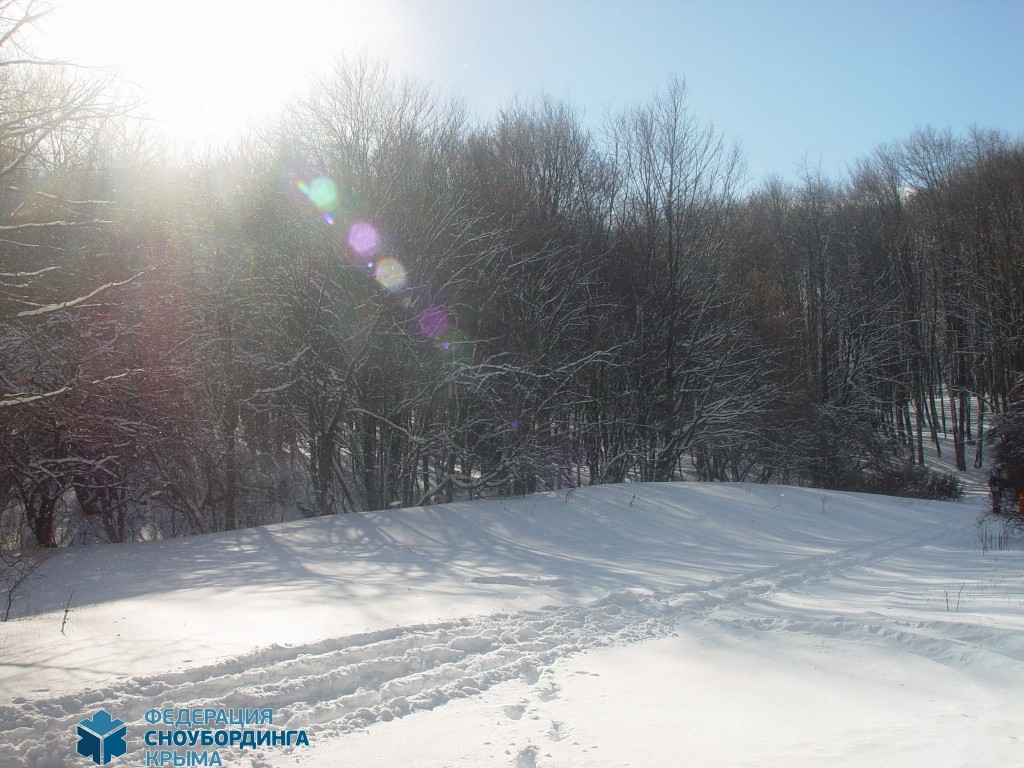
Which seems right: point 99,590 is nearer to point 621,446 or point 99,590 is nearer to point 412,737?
point 412,737

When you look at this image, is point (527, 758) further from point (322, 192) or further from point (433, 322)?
point (322, 192)

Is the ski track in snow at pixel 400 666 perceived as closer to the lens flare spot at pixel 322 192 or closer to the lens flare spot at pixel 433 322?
the lens flare spot at pixel 433 322

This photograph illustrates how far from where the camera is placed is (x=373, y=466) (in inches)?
697

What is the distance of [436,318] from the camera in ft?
58.6

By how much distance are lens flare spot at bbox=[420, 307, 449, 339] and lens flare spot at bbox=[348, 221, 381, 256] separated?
2003 mm

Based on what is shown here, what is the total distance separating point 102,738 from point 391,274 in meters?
13.9

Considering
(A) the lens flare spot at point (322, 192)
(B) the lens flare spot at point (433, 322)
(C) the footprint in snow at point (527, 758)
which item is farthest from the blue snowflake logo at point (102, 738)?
(A) the lens flare spot at point (322, 192)

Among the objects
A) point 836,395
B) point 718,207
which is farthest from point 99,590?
point 836,395

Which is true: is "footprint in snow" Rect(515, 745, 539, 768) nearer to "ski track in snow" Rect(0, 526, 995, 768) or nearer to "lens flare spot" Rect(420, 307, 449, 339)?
"ski track in snow" Rect(0, 526, 995, 768)

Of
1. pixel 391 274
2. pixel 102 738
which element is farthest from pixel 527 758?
pixel 391 274

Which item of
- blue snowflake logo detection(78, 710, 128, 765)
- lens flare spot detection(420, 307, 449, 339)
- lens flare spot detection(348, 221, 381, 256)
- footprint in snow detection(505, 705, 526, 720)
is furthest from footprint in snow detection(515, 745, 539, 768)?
lens flare spot detection(348, 221, 381, 256)

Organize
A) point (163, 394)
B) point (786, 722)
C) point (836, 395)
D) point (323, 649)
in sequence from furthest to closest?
1. point (836, 395)
2. point (163, 394)
3. point (323, 649)
4. point (786, 722)

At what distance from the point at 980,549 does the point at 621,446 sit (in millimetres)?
13001

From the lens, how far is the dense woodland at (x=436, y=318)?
9.84 meters
